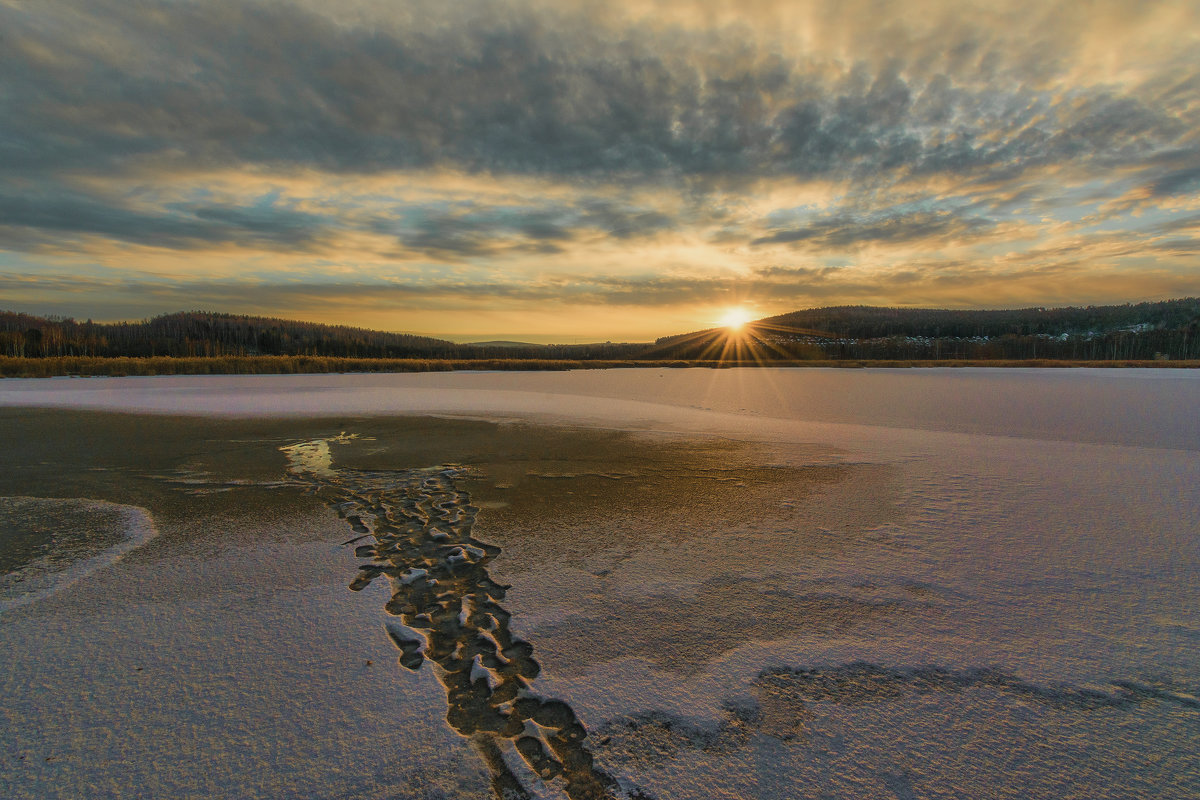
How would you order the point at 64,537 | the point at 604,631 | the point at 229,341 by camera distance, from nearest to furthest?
the point at 604,631, the point at 64,537, the point at 229,341

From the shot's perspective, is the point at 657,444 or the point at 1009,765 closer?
the point at 1009,765

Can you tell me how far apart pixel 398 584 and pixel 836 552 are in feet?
9.81

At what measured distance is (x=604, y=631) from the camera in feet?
9.38

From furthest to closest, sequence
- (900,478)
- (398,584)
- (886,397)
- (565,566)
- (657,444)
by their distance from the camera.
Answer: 1. (886,397)
2. (657,444)
3. (900,478)
4. (565,566)
5. (398,584)

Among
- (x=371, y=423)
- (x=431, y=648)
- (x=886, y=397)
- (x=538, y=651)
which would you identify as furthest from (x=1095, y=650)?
(x=886, y=397)

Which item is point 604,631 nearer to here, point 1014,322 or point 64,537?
point 64,537

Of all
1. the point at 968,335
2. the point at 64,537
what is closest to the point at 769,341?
the point at 968,335

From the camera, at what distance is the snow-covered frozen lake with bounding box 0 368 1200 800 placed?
1944mm

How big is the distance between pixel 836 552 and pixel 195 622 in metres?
3.99

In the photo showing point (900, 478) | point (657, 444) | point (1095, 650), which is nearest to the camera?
point (1095, 650)

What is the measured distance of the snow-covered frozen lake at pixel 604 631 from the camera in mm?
1944

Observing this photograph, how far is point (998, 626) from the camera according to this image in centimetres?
284

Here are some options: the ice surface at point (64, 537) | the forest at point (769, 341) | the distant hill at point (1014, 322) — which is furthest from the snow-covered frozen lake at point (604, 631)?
the distant hill at point (1014, 322)

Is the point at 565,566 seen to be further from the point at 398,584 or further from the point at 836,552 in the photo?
the point at 836,552
